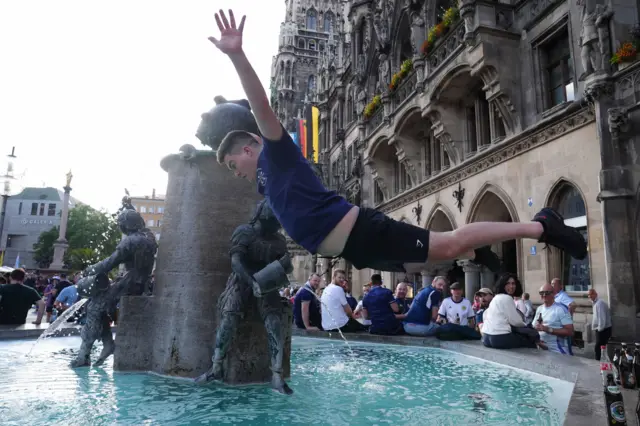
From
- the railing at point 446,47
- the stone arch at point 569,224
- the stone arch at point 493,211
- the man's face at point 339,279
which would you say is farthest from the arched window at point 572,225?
the man's face at point 339,279

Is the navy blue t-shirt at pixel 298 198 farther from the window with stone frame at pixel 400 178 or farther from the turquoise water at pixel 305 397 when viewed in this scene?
the window with stone frame at pixel 400 178

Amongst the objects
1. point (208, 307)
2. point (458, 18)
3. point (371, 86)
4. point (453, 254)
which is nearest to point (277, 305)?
point (208, 307)

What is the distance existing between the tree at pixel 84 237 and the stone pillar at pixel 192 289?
59953 mm

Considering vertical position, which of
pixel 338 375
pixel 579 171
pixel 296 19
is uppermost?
pixel 296 19

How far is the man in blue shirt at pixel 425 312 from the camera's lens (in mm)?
8055

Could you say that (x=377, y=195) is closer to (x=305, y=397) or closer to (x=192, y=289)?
(x=192, y=289)

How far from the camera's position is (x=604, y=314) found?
9406 mm

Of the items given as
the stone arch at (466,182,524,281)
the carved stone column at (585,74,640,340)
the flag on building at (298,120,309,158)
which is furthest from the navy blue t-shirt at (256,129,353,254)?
the flag on building at (298,120,309,158)

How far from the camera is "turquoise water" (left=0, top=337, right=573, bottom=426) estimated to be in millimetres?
3412

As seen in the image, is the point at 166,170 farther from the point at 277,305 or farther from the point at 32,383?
the point at 32,383

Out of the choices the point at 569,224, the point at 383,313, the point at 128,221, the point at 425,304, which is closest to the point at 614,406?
the point at 128,221

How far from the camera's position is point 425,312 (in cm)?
813

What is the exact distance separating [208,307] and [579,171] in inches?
400

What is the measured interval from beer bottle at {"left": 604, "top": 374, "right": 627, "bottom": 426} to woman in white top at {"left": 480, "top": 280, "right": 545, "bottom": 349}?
3680mm
